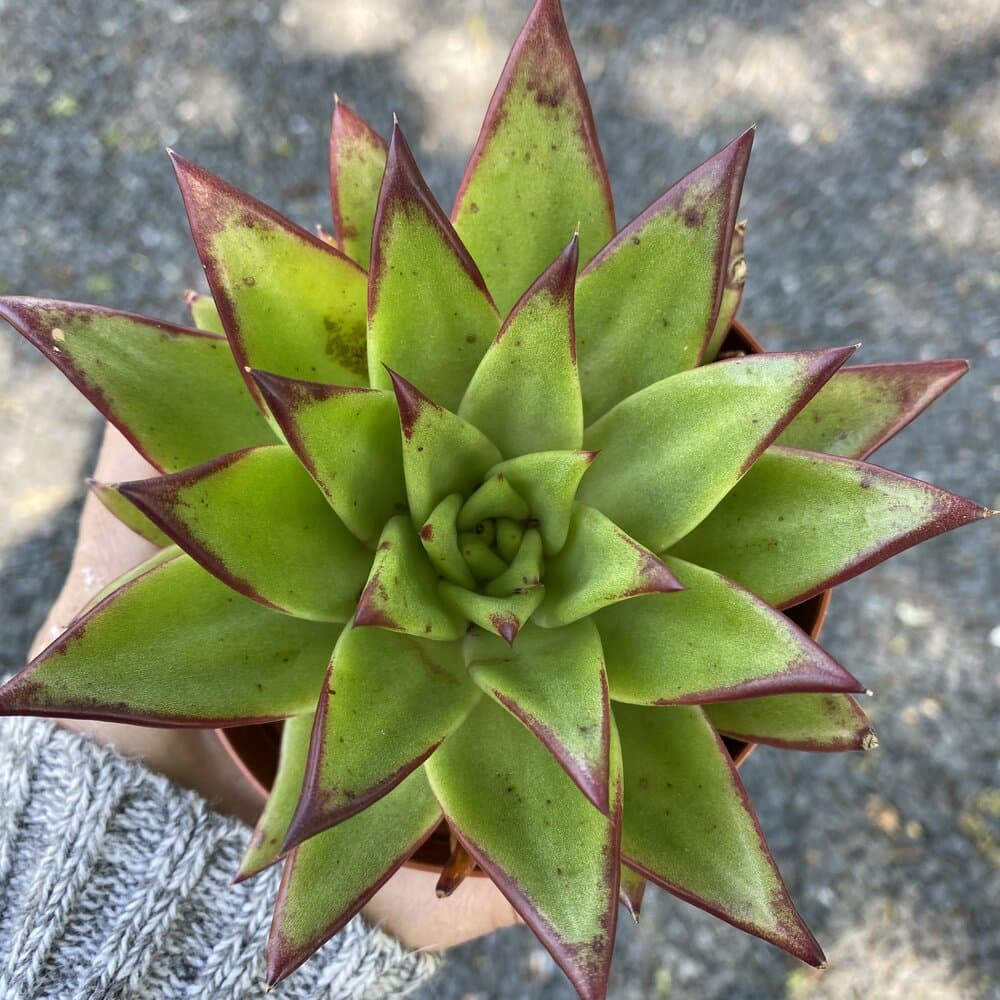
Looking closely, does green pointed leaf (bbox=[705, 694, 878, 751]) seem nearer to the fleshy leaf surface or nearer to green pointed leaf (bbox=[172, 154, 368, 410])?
the fleshy leaf surface

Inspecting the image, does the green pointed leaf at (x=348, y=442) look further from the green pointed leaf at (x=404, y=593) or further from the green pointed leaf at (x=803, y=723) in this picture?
the green pointed leaf at (x=803, y=723)

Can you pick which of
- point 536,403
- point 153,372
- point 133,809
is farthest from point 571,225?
point 133,809

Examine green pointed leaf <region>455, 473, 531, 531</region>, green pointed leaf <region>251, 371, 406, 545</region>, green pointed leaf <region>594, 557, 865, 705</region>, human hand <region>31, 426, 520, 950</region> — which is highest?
green pointed leaf <region>251, 371, 406, 545</region>

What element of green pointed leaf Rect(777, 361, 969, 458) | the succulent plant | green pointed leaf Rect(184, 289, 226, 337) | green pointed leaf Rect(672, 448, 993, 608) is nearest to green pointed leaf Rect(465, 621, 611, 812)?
the succulent plant

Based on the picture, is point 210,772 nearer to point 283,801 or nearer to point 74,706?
point 283,801

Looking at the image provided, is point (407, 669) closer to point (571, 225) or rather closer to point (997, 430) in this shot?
point (571, 225)

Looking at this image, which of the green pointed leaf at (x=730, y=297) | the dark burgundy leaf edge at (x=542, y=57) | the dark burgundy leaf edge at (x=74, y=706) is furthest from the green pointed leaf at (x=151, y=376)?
the green pointed leaf at (x=730, y=297)
